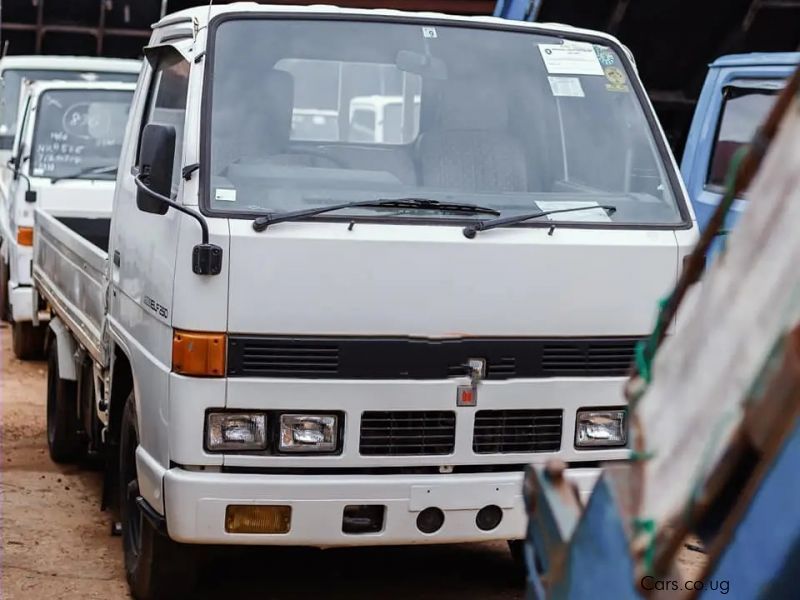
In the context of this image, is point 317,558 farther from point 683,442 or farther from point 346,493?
point 683,442

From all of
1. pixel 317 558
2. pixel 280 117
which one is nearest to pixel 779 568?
pixel 280 117

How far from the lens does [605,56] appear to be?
536 cm

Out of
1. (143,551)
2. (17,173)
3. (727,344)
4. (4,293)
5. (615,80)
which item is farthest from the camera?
(4,293)

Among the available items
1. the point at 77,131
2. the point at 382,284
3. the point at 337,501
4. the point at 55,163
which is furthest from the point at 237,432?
the point at 77,131

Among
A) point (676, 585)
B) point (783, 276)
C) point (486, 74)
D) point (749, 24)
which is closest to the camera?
point (783, 276)

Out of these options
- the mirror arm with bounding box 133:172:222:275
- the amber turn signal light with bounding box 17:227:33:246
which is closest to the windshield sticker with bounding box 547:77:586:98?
the mirror arm with bounding box 133:172:222:275

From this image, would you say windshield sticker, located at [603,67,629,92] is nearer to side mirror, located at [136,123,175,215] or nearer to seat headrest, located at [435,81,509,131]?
seat headrest, located at [435,81,509,131]

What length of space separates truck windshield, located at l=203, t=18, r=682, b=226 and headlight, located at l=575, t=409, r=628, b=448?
652 millimetres

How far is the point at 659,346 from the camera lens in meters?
2.30

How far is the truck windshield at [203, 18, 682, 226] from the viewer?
484cm

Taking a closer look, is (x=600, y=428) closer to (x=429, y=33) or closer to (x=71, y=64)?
(x=429, y=33)

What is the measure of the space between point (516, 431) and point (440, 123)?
1.18 metres

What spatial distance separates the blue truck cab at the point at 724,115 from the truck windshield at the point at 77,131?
4.85 meters

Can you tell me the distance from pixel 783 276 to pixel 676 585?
0.51m
